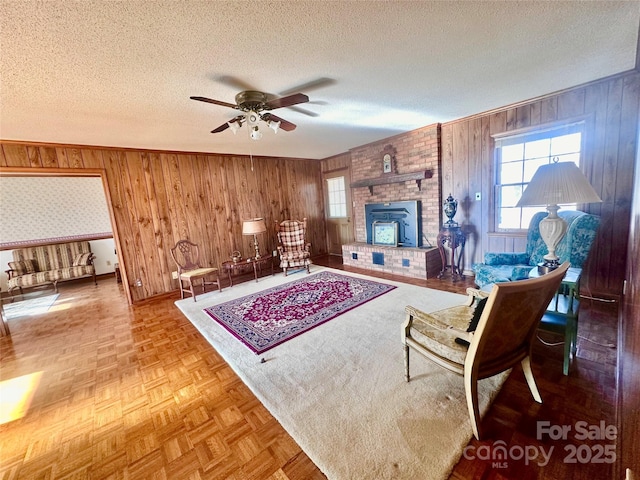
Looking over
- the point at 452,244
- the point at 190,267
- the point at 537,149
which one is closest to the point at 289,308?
the point at 190,267

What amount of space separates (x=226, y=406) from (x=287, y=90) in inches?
101

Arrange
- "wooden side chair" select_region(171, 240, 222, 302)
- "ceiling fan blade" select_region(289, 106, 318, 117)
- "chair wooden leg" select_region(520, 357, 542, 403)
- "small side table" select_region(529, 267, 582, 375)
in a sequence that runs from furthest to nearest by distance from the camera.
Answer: "wooden side chair" select_region(171, 240, 222, 302) < "ceiling fan blade" select_region(289, 106, 318, 117) < "small side table" select_region(529, 267, 582, 375) < "chair wooden leg" select_region(520, 357, 542, 403)

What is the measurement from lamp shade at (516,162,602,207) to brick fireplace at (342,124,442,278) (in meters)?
2.18

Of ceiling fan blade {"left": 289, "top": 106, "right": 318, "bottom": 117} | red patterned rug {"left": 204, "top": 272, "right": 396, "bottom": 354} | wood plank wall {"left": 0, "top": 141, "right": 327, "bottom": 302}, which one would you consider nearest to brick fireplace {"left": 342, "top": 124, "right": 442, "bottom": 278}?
red patterned rug {"left": 204, "top": 272, "right": 396, "bottom": 354}

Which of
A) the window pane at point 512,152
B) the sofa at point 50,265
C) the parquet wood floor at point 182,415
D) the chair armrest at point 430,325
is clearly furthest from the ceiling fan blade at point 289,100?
the sofa at point 50,265

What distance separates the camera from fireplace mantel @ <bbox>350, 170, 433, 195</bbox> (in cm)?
403

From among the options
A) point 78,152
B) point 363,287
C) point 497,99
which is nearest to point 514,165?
point 497,99

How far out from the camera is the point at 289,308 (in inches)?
123

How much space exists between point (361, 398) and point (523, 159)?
351 centimetres

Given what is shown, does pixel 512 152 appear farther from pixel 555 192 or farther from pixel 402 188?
pixel 555 192

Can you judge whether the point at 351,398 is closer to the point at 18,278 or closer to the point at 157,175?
the point at 157,175

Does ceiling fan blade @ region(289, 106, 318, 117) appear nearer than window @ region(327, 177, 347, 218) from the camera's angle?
Yes

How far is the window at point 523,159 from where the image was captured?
114 inches

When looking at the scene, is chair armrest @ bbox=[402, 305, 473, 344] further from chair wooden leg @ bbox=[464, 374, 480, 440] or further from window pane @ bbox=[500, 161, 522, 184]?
window pane @ bbox=[500, 161, 522, 184]
